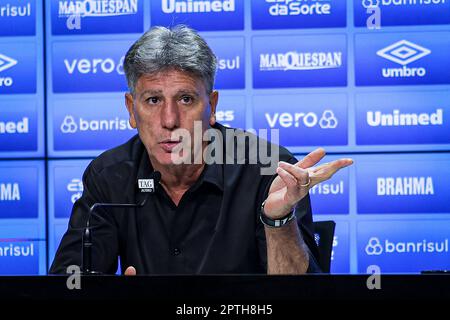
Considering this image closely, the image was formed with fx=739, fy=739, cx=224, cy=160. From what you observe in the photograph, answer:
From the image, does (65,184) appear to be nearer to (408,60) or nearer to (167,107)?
(167,107)

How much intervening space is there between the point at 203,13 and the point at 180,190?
1524 mm

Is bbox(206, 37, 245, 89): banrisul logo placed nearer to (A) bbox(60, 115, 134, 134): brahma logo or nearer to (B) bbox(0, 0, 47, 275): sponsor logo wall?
(A) bbox(60, 115, 134, 134): brahma logo

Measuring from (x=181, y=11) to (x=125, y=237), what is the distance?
1.69 meters

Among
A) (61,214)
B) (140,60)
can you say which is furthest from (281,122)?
(140,60)

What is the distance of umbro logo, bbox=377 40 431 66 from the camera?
3.58 m

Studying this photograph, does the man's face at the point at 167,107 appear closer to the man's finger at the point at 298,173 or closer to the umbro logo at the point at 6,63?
the man's finger at the point at 298,173

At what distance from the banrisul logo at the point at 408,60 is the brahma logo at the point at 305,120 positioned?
22 centimetres

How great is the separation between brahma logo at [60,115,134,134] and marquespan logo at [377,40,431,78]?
1321 millimetres

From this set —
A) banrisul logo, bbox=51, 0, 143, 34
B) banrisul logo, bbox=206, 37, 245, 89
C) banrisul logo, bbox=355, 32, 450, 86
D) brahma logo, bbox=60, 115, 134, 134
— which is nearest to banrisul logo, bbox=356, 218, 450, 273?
banrisul logo, bbox=355, 32, 450, 86

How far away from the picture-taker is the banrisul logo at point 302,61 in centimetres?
362

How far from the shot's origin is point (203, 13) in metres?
3.65
